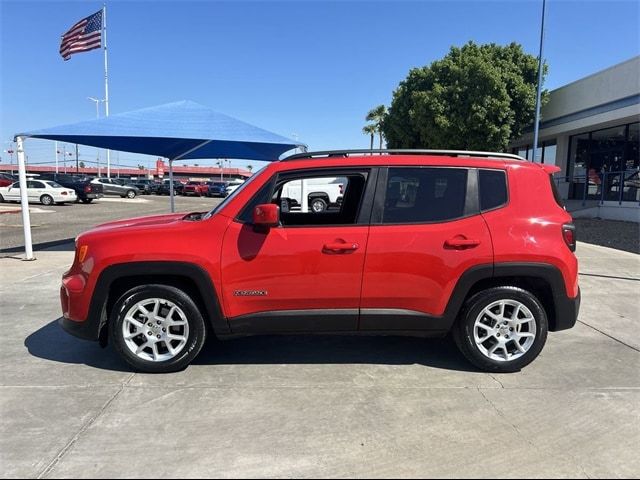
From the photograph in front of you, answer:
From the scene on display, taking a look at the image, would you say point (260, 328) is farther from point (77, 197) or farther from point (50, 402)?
point (77, 197)

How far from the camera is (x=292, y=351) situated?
4570 millimetres

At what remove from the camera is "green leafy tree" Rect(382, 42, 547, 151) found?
2238cm

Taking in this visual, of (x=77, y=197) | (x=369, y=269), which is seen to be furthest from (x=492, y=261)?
(x=77, y=197)

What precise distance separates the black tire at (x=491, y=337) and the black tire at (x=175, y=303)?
218 cm

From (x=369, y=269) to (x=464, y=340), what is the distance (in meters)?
1.04

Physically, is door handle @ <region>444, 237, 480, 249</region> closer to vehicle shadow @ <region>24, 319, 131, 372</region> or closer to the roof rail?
the roof rail

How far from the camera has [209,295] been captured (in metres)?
3.86

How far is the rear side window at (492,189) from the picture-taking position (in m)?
4.00

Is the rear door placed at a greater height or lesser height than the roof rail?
lesser

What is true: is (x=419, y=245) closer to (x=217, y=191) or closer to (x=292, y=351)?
(x=292, y=351)

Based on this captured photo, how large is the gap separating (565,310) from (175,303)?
3253 mm

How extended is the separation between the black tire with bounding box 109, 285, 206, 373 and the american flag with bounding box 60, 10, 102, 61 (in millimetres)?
27406

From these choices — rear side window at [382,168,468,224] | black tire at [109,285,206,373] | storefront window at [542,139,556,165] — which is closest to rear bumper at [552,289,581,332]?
rear side window at [382,168,468,224]

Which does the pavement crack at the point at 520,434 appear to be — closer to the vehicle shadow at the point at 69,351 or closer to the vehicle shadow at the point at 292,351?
the vehicle shadow at the point at 292,351
